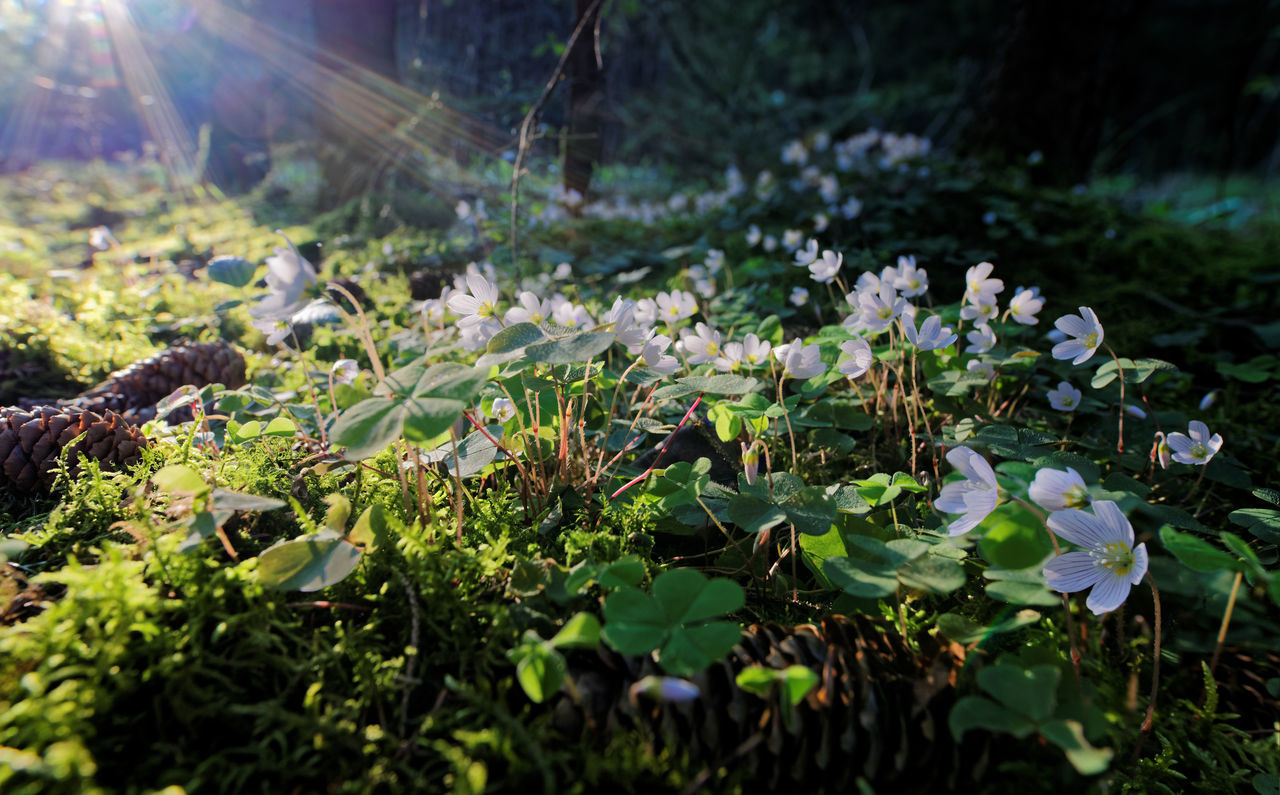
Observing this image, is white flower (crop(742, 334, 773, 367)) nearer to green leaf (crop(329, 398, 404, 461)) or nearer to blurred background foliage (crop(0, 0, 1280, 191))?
green leaf (crop(329, 398, 404, 461))

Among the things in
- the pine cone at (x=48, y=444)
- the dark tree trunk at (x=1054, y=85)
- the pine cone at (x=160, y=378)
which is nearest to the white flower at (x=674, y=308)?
the pine cone at (x=48, y=444)

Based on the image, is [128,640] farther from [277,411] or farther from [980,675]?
[980,675]

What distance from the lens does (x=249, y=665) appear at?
97 centimetres

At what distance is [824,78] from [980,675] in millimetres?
18066

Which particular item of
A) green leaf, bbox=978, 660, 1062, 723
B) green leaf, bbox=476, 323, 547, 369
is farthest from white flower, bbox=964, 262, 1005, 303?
green leaf, bbox=476, 323, 547, 369

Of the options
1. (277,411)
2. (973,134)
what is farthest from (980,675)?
(973,134)

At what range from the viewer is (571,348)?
3.95 feet

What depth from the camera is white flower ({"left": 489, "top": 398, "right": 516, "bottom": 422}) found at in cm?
159

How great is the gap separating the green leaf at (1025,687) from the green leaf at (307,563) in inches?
40.8

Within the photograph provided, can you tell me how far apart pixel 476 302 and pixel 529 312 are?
153 mm

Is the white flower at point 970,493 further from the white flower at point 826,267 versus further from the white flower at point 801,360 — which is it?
the white flower at point 826,267

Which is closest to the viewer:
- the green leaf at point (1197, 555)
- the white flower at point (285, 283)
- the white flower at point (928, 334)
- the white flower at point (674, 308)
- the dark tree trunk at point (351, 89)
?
the green leaf at point (1197, 555)

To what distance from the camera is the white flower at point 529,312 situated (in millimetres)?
1562

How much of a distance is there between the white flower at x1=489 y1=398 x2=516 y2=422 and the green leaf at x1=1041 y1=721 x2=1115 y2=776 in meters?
1.25
